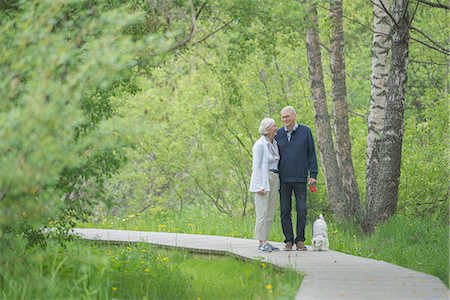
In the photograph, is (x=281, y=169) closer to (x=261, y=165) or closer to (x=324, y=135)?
(x=261, y=165)

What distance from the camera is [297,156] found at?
12.8 metres

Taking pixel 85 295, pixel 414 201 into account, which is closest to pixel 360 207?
pixel 414 201

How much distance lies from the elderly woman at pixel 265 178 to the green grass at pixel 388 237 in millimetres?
1360

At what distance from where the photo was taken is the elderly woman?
12680mm

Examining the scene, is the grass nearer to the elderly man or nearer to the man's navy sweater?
the elderly man

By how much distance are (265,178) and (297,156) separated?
551 millimetres

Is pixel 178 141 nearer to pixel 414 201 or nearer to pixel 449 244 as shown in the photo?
pixel 414 201

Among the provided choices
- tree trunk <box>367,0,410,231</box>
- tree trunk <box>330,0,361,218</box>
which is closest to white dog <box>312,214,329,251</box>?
tree trunk <box>367,0,410,231</box>

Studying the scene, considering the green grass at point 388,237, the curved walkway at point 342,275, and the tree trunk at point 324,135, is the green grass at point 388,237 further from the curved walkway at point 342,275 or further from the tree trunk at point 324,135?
the tree trunk at point 324,135

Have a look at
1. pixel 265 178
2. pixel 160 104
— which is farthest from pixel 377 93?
pixel 160 104

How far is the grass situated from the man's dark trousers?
1.03 meters

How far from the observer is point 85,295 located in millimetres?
8453

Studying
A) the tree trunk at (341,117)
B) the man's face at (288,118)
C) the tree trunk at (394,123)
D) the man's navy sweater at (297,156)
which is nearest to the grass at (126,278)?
the man's navy sweater at (297,156)

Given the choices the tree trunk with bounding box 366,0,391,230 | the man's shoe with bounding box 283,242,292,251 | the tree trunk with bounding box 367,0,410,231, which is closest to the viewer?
the man's shoe with bounding box 283,242,292,251
